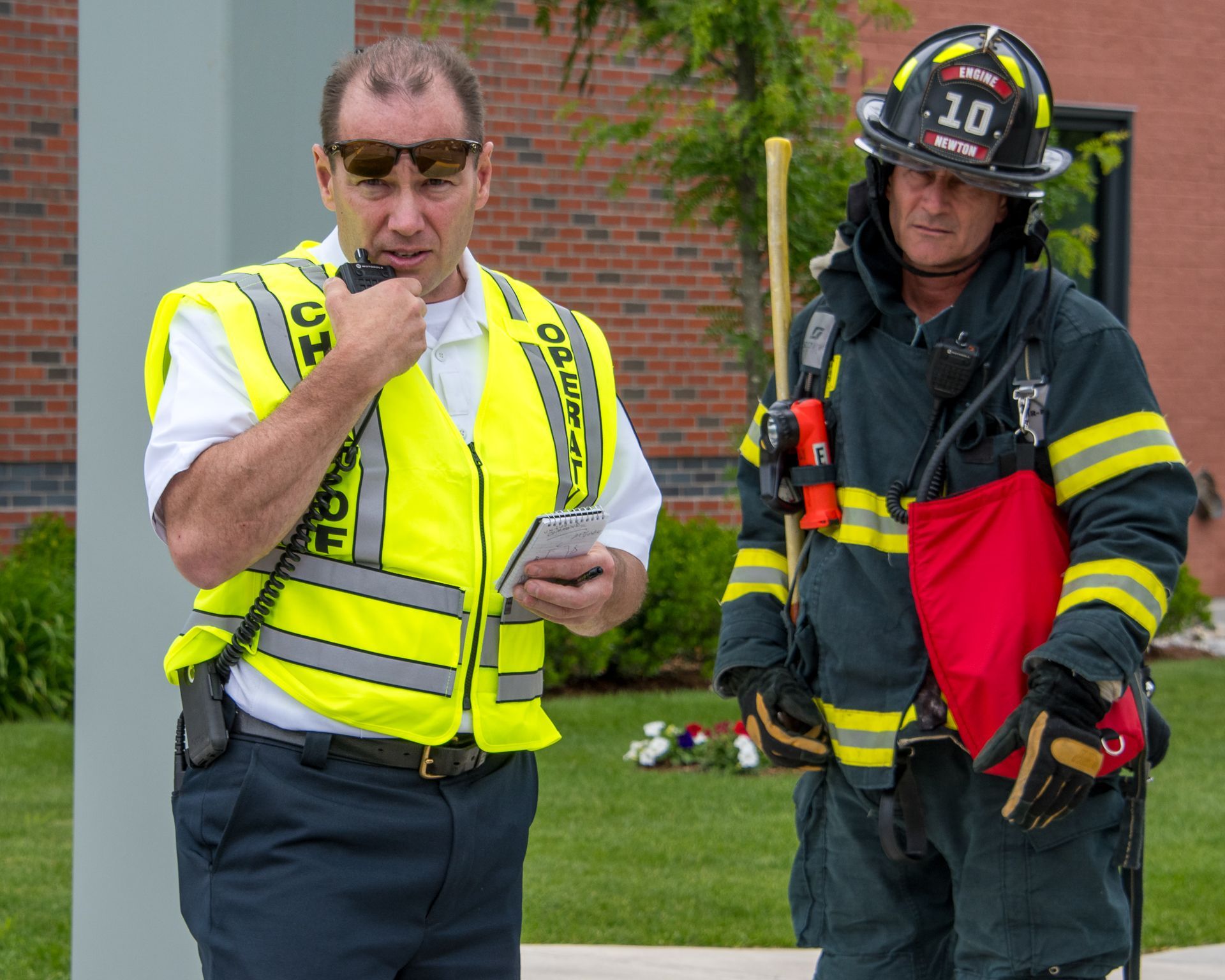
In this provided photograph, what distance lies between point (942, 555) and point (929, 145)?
809mm

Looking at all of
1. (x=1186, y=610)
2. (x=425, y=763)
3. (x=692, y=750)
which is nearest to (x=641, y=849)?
(x=692, y=750)

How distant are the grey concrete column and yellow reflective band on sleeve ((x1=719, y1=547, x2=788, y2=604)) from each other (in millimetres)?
1163

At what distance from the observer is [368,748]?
227cm

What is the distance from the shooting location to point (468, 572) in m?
2.32

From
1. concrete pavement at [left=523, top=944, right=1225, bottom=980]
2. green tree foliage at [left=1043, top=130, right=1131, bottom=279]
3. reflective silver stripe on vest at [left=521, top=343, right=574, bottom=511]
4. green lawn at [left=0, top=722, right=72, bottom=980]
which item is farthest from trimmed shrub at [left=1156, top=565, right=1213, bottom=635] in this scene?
reflective silver stripe on vest at [left=521, top=343, right=574, bottom=511]

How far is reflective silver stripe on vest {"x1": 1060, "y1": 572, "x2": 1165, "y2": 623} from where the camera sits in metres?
2.84

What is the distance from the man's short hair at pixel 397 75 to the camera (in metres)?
2.38

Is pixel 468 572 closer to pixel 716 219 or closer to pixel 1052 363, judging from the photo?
pixel 1052 363

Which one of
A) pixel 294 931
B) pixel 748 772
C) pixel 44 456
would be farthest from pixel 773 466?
pixel 44 456

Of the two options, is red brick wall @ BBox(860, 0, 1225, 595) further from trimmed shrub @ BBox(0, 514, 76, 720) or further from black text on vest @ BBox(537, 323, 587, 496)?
black text on vest @ BBox(537, 323, 587, 496)

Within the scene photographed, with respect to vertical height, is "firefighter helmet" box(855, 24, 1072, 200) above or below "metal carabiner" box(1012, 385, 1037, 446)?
above

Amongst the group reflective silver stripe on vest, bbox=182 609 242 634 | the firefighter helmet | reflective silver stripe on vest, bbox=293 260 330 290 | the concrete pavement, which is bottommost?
the concrete pavement

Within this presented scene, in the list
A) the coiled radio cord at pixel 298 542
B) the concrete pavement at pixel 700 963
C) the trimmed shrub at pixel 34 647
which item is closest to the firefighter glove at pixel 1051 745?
the coiled radio cord at pixel 298 542

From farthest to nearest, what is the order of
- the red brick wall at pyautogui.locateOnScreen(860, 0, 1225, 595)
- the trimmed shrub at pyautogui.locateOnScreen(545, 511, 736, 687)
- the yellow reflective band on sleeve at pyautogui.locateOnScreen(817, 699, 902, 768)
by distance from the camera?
the red brick wall at pyautogui.locateOnScreen(860, 0, 1225, 595), the trimmed shrub at pyautogui.locateOnScreen(545, 511, 736, 687), the yellow reflective band on sleeve at pyautogui.locateOnScreen(817, 699, 902, 768)
